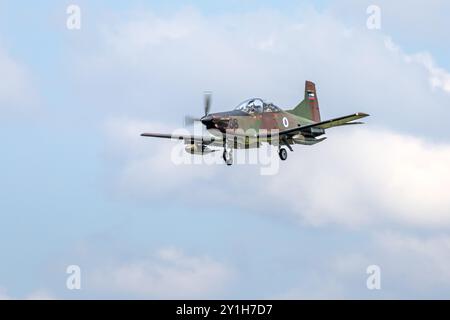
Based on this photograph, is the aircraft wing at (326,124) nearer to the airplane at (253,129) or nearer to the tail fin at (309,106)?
the airplane at (253,129)

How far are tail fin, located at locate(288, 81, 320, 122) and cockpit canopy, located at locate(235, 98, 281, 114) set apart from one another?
5.19 meters

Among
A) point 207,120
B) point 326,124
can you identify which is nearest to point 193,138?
point 207,120

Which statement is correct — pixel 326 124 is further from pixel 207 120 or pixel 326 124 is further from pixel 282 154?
pixel 207 120

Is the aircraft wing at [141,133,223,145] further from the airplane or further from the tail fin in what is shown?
the tail fin

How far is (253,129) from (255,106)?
67.9 inches

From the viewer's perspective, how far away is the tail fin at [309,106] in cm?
7481

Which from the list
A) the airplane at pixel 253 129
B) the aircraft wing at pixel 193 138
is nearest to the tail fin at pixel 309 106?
the airplane at pixel 253 129

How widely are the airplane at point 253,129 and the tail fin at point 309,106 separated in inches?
69.4

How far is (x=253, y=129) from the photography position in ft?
220

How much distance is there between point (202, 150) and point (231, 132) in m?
2.49

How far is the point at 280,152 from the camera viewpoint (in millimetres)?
69500

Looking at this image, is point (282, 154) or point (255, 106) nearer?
point (255, 106)

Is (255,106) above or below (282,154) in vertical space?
above
